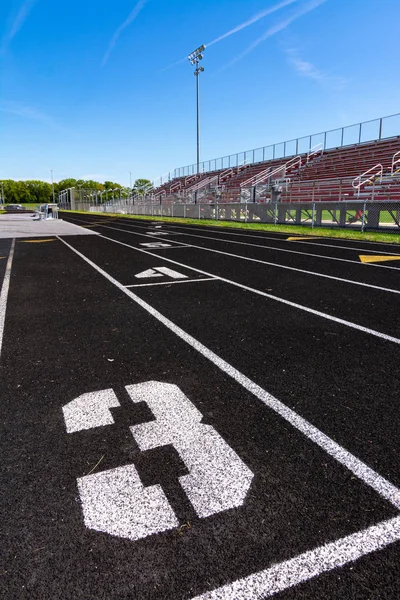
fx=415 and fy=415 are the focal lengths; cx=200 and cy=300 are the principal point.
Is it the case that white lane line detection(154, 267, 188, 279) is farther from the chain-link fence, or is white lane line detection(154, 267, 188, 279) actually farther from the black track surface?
the chain-link fence

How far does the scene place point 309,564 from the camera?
1.82 meters

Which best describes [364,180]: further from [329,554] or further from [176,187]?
[176,187]

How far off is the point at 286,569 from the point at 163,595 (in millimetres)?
537

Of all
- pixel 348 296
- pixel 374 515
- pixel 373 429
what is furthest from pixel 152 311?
pixel 374 515

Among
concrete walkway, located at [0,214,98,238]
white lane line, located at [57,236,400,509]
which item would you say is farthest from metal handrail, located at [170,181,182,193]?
white lane line, located at [57,236,400,509]

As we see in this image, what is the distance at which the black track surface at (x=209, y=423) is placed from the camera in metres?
→ 1.81

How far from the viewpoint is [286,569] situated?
5.90 ft

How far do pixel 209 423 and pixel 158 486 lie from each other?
2.42ft

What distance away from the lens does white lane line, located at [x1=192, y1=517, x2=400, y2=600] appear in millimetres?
1693

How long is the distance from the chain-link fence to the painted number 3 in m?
17.3

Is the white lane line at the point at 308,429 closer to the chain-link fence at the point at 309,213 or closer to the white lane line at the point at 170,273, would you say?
the white lane line at the point at 170,273

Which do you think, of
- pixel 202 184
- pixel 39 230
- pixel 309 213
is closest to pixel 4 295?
pixel 39 230

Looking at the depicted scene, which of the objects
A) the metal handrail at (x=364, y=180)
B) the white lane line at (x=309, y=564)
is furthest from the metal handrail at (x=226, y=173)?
the white lane line at (x=309, y=564)

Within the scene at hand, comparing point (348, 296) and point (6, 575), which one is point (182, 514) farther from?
point (348, 296)
